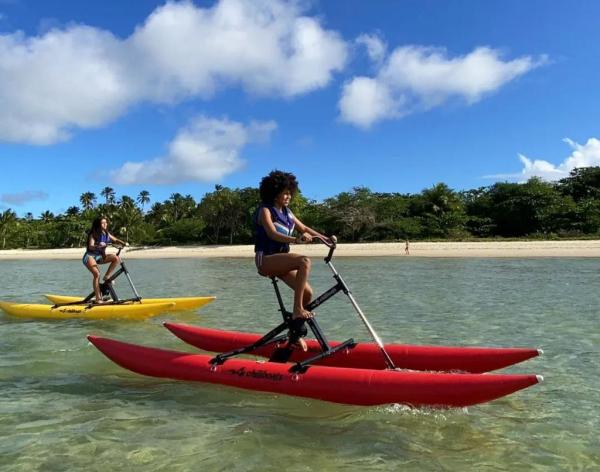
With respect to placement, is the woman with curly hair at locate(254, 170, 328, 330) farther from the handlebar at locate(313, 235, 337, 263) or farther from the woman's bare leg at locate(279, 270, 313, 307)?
the handlebar at locate(313, 235, 337, 263)

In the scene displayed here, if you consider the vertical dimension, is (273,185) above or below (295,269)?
above

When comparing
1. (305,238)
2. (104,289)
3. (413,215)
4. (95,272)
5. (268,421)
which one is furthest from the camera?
(413,215)

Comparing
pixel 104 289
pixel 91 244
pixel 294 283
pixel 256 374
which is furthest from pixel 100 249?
pixel 294 283

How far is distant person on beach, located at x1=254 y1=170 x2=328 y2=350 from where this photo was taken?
5438 mm

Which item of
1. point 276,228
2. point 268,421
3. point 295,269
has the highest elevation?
point 276,228

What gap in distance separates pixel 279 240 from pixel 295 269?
0.36m

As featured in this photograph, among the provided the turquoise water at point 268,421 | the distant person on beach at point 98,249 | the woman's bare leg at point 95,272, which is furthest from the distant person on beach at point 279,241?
the woman's bare leg at point 95,272

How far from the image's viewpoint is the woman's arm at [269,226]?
5359 mm

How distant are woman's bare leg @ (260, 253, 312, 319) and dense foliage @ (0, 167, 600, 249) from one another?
1797 inches

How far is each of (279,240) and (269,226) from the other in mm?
178

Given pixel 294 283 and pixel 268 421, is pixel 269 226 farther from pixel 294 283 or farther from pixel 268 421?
pixel 268 421

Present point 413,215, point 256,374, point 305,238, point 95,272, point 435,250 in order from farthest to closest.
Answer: point 413,215
point 435,250
point 95,272
point 305,238
point 256,374

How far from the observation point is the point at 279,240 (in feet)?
17.6

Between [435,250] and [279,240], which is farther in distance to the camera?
[435,250]
